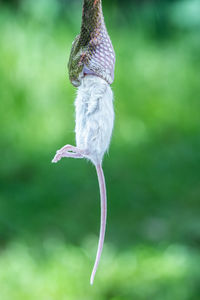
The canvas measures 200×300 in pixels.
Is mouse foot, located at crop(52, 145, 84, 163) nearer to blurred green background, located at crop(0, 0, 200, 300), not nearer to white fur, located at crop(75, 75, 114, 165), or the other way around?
white fur, located at crop(75, 75, 114, 165)

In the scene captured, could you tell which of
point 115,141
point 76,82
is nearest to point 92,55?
point 76,82

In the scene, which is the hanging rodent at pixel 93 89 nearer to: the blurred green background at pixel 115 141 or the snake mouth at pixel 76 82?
the snake mouth at pixel 76 82

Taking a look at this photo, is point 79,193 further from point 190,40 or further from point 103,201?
point 103,201

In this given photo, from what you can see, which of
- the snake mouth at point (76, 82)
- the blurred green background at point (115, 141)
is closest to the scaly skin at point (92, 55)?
the snake mouth at point (76, 82)

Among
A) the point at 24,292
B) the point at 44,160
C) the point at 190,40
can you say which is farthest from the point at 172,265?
the point at 190,40

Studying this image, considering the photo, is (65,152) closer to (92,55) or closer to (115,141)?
(92,55)

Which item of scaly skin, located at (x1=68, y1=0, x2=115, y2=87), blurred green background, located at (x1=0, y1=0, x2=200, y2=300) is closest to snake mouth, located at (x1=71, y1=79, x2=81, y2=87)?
scaly skin, located at (x1=68, y1=0, x2=115, y2=87)
